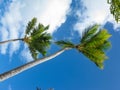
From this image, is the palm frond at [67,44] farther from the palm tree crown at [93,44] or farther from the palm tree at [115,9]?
the palm tree at [115,9]

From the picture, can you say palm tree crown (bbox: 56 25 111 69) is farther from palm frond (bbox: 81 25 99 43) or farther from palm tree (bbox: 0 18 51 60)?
palm tree (bbox: 0 18 51 60)

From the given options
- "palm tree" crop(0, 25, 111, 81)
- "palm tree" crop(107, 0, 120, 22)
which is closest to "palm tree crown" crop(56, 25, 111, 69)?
"palm tree" crop(0, 25, 111, 81)

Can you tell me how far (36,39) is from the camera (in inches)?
1141

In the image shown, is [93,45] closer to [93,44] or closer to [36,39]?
[93,44]

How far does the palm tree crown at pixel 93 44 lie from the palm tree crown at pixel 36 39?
5.09m

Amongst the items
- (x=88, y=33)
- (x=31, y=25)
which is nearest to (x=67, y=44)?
(x=88, y=33)

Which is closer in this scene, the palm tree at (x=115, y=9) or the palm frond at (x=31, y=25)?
the palm tree at (x=115, y=9)

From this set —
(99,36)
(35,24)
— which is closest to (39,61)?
(99,36)

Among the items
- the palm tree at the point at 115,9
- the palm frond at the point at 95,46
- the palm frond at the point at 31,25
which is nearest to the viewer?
the palm tree at the point at 115,9

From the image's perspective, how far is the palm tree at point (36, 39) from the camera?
92.7 feet

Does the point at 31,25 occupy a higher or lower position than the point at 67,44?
higher

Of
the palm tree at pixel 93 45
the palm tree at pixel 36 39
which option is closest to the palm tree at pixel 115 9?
the palm tree at pixel 93 45

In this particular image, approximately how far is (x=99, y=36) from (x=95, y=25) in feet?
Answer: 3.65

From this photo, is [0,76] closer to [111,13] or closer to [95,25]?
[111,13]
